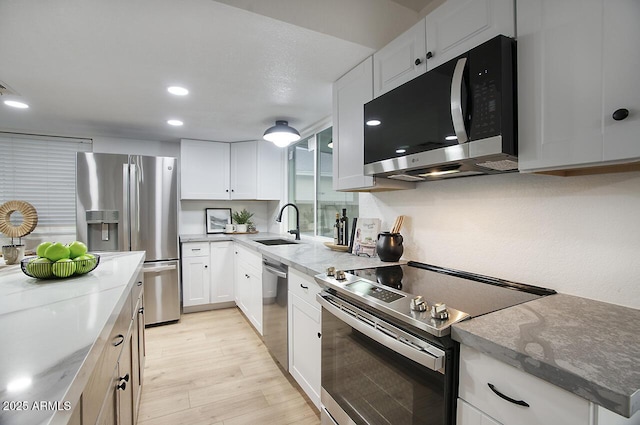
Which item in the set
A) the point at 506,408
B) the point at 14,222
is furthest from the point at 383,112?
the point at 14,222

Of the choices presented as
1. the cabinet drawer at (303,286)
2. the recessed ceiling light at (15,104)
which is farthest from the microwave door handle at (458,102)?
the recessed ceiling light at (15,104)

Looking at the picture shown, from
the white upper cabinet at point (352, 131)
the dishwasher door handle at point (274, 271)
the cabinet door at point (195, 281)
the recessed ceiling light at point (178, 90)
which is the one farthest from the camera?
the cabinet door at point (195, 281)

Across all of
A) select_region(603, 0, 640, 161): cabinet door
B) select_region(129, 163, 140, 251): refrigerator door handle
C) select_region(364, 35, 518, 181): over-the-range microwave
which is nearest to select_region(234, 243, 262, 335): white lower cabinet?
select_region(129, 163, 140, 251): refrigerator door handle

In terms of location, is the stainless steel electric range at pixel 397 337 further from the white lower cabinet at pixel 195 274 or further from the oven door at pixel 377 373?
the white lower cabinet at pixel 195 274

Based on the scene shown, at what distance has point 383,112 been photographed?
5.39 feet

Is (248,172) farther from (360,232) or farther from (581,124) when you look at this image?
(581,124)

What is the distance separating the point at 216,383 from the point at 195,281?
171 cm

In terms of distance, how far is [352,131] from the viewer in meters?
2.03

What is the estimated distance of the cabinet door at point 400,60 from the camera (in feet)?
4.93

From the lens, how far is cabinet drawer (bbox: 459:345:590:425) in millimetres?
671

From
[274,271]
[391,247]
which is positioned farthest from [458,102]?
[274,271]

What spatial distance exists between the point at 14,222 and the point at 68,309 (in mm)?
3510

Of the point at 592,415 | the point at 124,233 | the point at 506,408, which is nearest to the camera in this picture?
the point at 592,415

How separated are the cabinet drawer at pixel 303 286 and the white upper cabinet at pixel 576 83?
1220 millimetres
